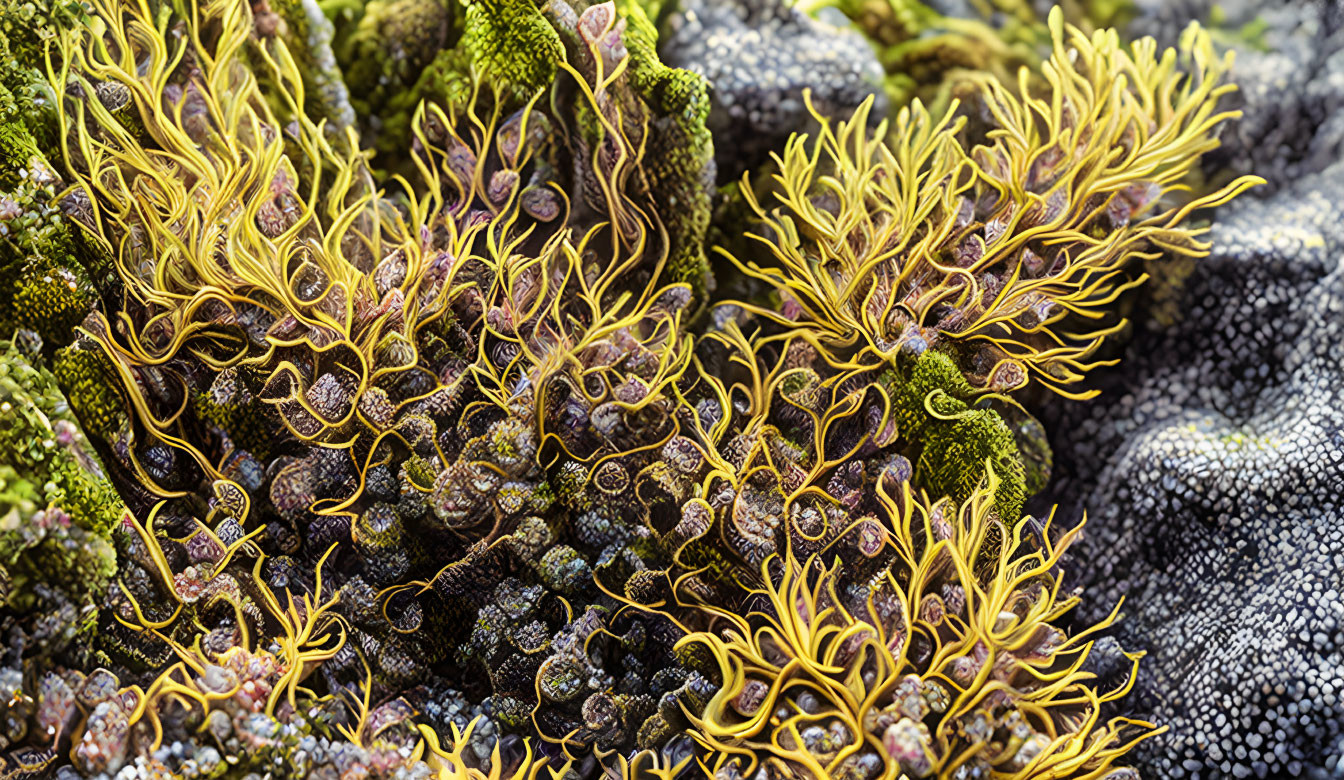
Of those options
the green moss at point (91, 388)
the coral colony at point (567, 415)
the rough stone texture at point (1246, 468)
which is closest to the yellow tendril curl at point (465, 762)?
the coral colony at point (567, 415)

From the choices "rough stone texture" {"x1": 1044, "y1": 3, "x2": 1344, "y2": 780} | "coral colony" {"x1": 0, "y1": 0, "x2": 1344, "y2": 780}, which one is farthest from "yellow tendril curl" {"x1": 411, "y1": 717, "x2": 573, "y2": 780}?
"rough stone texture" {"x1": 1044, "y1": 3, "x2": 1344, "y2": 780}

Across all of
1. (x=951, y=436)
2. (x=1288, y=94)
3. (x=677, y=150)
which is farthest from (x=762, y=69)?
(x=1288, y=94)

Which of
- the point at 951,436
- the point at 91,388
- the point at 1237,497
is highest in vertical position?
the point at 91,388

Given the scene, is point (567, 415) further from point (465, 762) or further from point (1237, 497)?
point (1237, 497)

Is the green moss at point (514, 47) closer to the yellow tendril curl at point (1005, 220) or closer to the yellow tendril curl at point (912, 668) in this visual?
the yellow tendril curl at point (1005, 220)

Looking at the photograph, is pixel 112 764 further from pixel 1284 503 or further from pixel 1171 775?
pixel 1284 503

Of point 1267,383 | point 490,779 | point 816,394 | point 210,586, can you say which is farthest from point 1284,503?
point 210,586

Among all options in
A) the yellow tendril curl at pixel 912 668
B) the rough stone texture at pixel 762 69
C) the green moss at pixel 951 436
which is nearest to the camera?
the yellow tendril curl at pixel 912 668

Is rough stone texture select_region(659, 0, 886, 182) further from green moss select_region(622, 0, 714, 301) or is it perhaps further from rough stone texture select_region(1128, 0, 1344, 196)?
rough stone texture select_region(1128, 0, 1344, 196)
